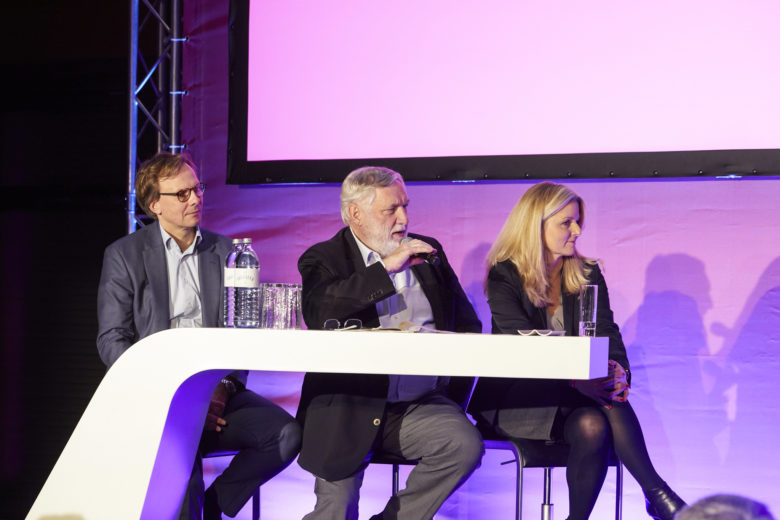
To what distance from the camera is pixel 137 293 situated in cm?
280

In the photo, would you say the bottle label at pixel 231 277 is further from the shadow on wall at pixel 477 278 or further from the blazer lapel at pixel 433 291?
the shadow on wall at pixel 477 278

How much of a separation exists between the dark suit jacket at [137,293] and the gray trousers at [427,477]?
0.79m

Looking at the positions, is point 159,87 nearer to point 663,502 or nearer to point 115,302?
point 115,302

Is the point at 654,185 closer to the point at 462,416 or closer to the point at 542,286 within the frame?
the point at 542,286

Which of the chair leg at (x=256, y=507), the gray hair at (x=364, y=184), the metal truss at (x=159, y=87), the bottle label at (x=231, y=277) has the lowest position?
the chair leg at (x=256, y=507)

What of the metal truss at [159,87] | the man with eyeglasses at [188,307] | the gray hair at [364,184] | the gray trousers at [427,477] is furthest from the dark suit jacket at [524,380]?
the metal truss at [159,87]

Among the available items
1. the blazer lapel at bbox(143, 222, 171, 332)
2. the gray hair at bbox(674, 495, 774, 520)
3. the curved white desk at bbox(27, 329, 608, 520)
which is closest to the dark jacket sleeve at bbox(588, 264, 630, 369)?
the curved white desk at bbox(27, 329, 608, 520)

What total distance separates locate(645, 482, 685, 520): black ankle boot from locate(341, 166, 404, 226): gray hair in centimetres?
126

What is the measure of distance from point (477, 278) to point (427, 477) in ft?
4.64

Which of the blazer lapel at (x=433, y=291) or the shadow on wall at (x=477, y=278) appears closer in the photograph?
the blazer lapel at (x=433, y=291)

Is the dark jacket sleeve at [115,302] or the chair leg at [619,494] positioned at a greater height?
the dark jacket sleeve at [115,302]

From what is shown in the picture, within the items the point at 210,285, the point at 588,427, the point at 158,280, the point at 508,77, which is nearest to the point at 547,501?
the point at 588,427

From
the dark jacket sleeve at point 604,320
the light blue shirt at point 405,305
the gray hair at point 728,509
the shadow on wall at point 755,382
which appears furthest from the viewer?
the shadow on wall at point 755,382

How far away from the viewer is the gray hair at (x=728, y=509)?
3.95ft
